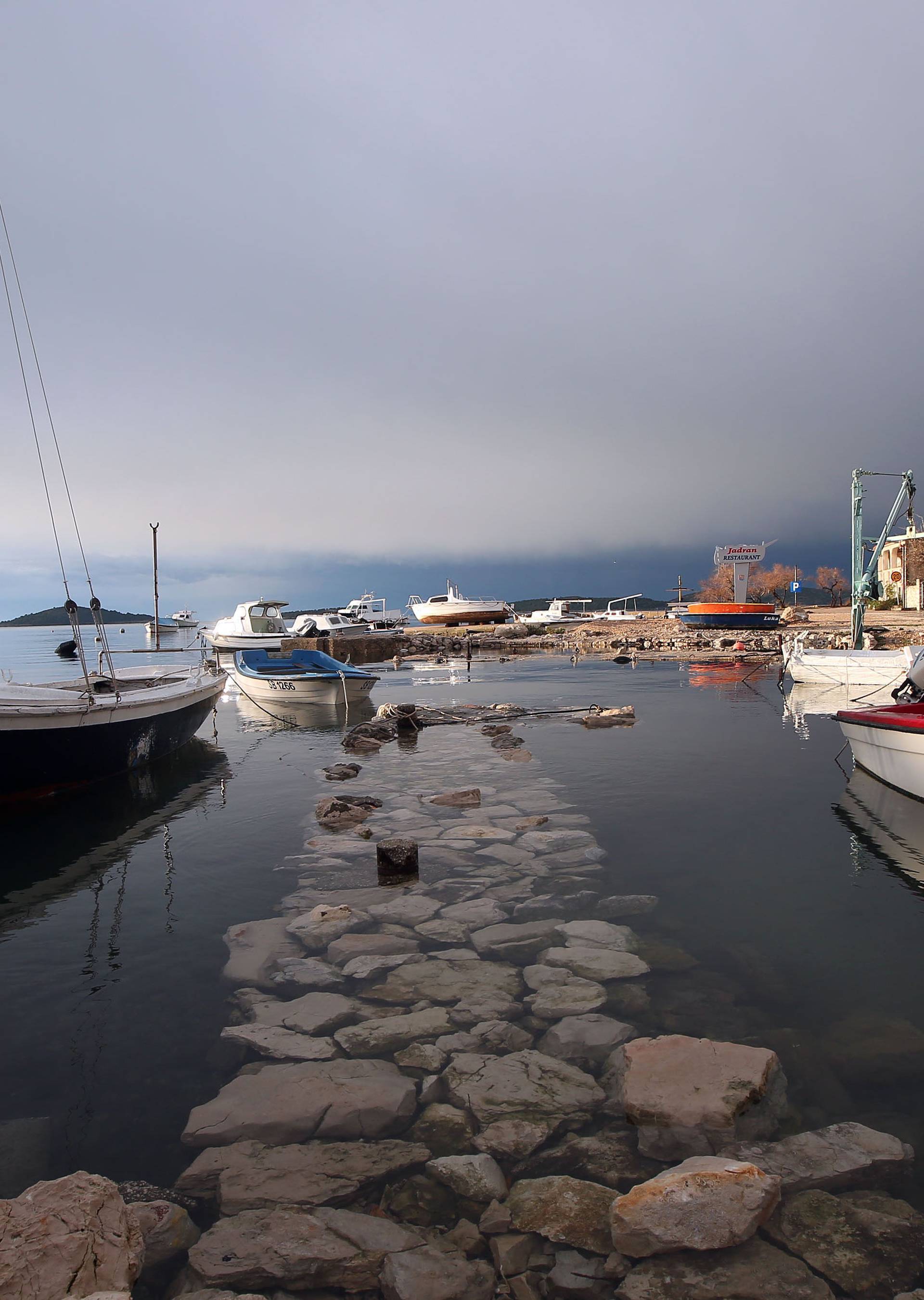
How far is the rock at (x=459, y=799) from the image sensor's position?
1114 centimetres

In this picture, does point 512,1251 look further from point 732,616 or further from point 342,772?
point 732,616

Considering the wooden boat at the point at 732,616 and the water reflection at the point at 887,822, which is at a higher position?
the wooden boat at the point at 732,616

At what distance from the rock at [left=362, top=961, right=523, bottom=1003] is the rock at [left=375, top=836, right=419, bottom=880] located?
6.78ft

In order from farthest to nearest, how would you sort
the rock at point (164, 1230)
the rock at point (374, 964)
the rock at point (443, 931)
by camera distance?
the rock at point (443, 931) < the rock at point (374, 964) < the rock at point (164, 1230)

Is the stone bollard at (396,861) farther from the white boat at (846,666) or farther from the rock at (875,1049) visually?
the white boat at (846,666)

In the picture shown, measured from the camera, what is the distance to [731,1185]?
11.0 ft

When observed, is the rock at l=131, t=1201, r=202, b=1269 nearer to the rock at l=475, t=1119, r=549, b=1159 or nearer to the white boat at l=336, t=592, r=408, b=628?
the rock at l=475, t=1119, r=549, b=1159

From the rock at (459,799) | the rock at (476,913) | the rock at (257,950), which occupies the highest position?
the rock at (257,950)

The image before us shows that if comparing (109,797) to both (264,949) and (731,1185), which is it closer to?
(264,949)

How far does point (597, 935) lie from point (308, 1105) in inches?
122

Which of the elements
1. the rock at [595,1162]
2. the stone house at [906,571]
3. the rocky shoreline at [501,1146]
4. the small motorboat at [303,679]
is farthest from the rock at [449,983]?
the stone house at [906,571]

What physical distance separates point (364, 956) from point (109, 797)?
8.98 meters

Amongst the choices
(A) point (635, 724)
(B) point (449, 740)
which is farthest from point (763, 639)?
(B) point (449, 740)

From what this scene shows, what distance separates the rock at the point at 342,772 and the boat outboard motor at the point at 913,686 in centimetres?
1027
